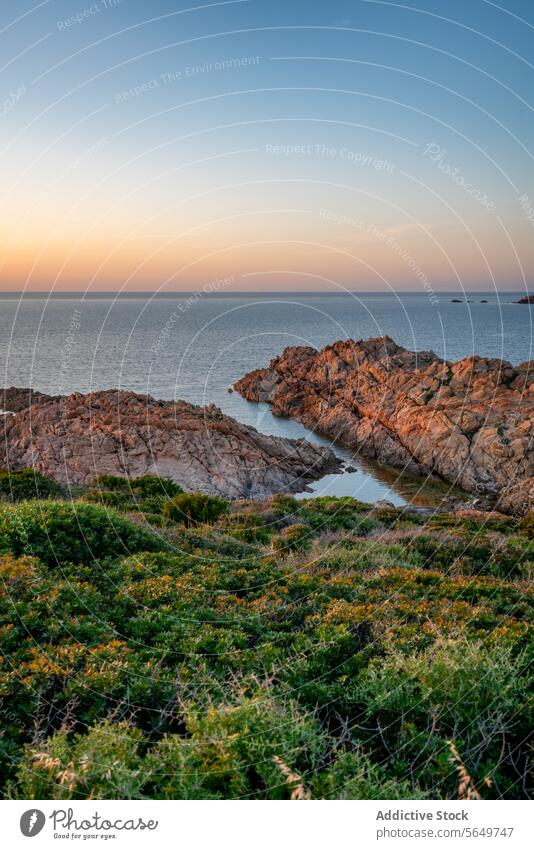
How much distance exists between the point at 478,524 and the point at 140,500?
13.0m

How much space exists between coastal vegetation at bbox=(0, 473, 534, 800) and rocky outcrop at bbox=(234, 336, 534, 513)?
85.2 ft

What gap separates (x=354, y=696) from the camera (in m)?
6.02

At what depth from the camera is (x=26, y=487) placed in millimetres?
18953

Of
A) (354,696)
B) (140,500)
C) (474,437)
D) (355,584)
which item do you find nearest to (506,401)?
(474,437)

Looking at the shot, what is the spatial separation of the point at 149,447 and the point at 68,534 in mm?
22827

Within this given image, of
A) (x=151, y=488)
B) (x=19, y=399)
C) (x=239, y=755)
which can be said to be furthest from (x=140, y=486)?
(x=19, y=399)

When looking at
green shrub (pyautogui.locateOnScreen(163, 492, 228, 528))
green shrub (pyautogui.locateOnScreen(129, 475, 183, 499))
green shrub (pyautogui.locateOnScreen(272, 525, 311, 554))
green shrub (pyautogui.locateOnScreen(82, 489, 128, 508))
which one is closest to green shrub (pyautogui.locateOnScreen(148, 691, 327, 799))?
green shrub (pyautogui.locateOnScreen(272, 525, 311, 554))

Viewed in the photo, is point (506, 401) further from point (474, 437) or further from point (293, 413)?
point (293, 413)

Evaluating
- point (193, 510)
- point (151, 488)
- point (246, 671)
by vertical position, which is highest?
point (246, 671)

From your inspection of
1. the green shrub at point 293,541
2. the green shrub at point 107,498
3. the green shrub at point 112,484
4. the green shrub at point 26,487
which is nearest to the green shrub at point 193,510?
the green shrub at point 107,498

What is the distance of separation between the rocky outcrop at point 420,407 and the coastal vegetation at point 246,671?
85.2 feet

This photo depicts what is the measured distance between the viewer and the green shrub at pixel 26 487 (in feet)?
59.8

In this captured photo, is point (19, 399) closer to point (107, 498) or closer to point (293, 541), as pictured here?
point (107, 498)

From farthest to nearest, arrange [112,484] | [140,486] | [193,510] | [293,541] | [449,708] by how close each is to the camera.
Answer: [112,484]
[140,486]
[193,510]
[293,541]
[449,708]
